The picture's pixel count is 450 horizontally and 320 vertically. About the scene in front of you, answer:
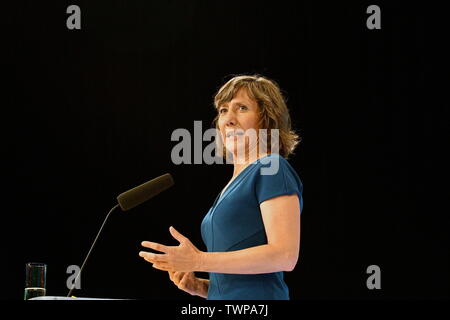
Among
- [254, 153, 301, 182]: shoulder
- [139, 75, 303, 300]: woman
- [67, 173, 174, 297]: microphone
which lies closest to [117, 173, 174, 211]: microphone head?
[67, 173, 174, 297]: microphone

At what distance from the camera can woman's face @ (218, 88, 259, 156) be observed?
1.50 m

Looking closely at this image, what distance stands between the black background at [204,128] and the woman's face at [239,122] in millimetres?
1580

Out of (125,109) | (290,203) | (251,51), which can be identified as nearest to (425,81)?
(251,51)

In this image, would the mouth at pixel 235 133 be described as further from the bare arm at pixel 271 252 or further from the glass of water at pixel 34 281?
the glass of water at pixel 34 281

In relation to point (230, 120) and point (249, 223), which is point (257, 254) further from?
point (230, 120)

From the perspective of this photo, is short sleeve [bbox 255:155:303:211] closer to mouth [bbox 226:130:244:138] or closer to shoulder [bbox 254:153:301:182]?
shoulder [bbox 254:153:301:182]

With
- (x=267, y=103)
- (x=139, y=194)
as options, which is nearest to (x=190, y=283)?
(x=139, y=194)

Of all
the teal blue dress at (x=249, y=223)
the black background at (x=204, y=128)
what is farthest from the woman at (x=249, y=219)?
the black background at (x=204, y=128)

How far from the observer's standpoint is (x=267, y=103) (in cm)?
151

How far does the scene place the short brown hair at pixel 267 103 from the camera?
4.97 ft

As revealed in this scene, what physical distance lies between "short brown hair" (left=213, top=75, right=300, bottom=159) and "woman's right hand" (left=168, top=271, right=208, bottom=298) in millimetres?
408

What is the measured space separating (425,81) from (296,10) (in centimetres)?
79

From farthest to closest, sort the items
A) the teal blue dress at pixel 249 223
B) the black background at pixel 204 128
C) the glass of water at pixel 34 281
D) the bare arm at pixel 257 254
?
the black background at pixel 204 128
the glass of water at pixel 34 281
the teal blue dress at pixel 249 223
the bare arm at pixel 257 254

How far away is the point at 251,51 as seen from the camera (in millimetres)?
3205
